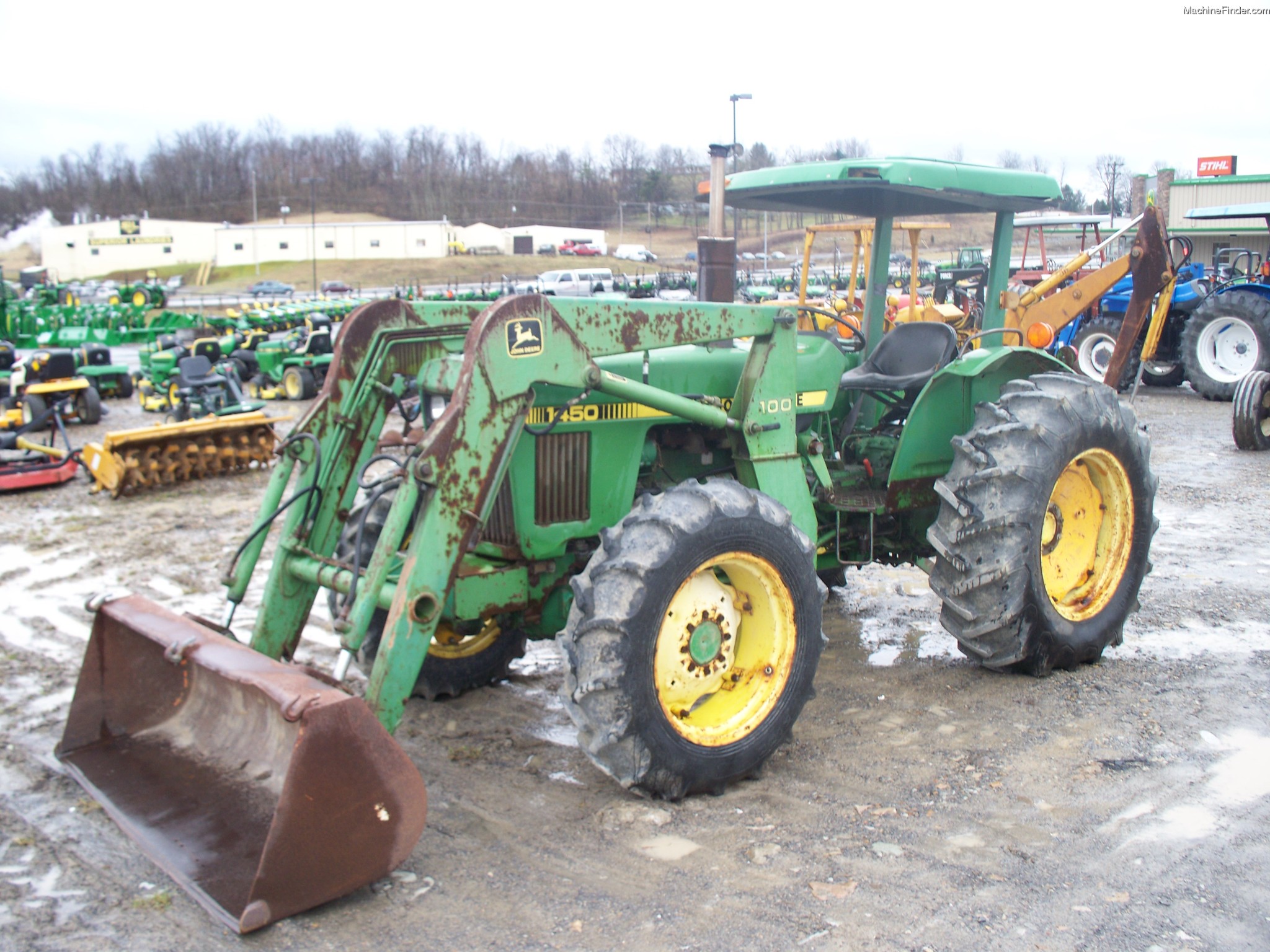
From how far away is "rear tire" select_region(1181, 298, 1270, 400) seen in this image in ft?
43.9

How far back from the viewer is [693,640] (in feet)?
12.7

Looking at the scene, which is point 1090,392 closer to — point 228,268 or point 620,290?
point 620,290

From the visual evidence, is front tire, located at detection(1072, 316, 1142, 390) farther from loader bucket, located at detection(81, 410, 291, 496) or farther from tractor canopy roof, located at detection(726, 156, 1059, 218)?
loader bucket, located at detection(81, 410, 291, 496)

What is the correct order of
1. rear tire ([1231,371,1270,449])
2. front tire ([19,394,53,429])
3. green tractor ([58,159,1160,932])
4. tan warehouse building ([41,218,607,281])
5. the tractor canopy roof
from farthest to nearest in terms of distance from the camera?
tan warehouse building ([41,218,607,281]), front tire ([19,394,53,429]), rear tire ([1231,371,1270,449]), the tractor canopy roof, green tractor ([58,159,1160,932])

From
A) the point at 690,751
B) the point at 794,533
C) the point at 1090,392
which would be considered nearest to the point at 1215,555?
the point at 1090,392

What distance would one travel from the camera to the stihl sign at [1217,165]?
37.2 meters

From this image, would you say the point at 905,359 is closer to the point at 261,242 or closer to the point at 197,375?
the point at 197,375

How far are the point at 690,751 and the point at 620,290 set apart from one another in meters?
28.4

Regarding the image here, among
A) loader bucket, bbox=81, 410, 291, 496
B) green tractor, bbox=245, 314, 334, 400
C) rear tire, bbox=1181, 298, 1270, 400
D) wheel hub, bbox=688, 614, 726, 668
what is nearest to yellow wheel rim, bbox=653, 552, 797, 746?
wheel hub, bbox=688, 614, 726, 668

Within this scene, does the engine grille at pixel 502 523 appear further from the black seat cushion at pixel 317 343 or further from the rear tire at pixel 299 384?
the black seat cushion at pixel 317 343

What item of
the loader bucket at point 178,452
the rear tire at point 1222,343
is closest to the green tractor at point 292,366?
→ the loader bucket at point 178,452

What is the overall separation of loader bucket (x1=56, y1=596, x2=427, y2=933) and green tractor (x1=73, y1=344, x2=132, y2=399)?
1364cm

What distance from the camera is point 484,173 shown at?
3428 inches

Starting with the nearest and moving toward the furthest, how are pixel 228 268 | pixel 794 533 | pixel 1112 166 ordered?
1. pixel 794 533
2. pixel 1112 166
3. pixel 228 268
